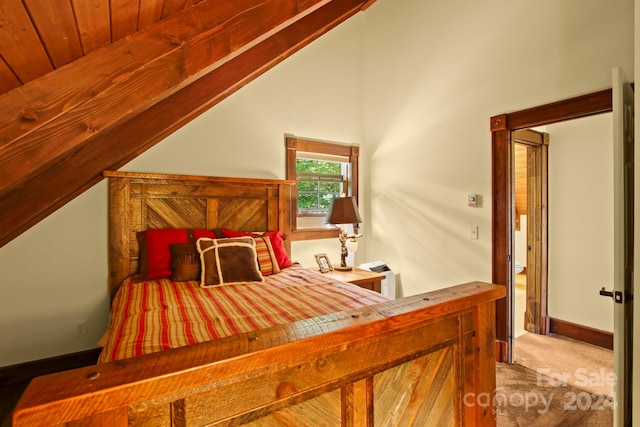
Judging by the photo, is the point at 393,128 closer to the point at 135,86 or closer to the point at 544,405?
the point at 544,405

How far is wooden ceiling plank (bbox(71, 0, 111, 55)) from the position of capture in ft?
2.57

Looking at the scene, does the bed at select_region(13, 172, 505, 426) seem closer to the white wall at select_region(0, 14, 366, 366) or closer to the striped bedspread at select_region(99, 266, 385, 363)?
the striped bedspread at select_region(99, 266, 385, 363)

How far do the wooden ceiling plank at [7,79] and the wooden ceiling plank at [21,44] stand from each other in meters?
0.01

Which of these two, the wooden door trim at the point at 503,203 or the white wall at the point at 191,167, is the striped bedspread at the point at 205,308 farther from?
the wooden door trim at the point at 503,203

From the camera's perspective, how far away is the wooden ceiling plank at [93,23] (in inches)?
30.9

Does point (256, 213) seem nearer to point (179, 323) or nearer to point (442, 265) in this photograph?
point (179, 323)

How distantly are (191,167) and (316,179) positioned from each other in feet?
4.72

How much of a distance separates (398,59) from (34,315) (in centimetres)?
407

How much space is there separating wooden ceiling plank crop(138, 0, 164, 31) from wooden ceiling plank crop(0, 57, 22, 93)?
39 cm

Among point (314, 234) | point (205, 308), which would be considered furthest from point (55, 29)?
point (314, 234)

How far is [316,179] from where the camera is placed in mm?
3641

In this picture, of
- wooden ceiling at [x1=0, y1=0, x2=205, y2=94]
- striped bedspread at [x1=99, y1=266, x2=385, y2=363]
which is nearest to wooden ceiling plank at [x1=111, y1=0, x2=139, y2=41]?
wooden ceiling at [x1=0, y1=0, x2=205, y2=94]

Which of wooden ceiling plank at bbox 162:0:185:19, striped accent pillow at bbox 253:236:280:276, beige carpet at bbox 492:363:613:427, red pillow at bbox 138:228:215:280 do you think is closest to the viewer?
wooden ceiling plank at bbox 162:0:185:19

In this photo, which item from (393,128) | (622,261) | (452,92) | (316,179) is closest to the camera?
(622,261)
